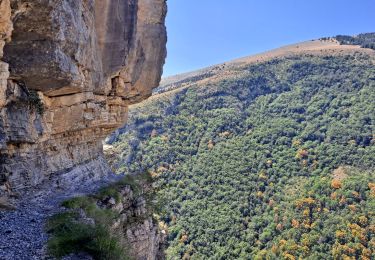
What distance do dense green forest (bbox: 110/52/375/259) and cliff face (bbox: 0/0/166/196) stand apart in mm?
15139

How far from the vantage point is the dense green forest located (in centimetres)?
6438

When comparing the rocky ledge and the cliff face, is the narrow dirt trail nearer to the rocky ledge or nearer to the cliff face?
the rocky ledge

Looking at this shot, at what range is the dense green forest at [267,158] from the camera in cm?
6438

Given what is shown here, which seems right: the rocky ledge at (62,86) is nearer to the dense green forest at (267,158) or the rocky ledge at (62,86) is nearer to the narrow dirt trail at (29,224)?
the narrow dirt trail at (29,224)

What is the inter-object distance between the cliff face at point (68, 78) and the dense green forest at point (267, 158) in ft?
49.7

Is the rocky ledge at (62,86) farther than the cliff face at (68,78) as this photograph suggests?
No

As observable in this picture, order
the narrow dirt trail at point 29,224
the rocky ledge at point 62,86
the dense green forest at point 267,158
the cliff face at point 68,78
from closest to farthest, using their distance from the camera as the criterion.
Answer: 1. the narrow dirt trail at point 29,224
2. the rocky ledge at point 62,86
3. the cliff face at point 68,78
4. the dense green forest at point 267,158

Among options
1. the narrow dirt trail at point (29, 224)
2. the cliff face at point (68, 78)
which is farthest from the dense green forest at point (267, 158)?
the narrow dirt trail at point (29, 224)

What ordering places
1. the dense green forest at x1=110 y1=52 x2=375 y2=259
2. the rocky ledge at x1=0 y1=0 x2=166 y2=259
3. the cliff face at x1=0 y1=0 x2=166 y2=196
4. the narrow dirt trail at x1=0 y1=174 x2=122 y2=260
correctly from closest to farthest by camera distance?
the narrow dirt trail at x1=0 y1=174 x2=122 y2=260 → the rocky ledge at x1=0 y1=0 x2=166 y2=259 → the cliff face at x1=0 y1=0 x2=166 y2=196 → the dense green forest at x1=110 y1=52 x2=375 y2=259

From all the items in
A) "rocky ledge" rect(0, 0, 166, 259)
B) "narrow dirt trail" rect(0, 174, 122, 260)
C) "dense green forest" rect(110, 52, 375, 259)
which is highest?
"rocky ledge" rect(0, 0, 166, 259)

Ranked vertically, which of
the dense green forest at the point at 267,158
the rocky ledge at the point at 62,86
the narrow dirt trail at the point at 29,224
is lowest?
the dense green forest at the point at 267,158

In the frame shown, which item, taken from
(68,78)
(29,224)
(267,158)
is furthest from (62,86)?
(267,158)

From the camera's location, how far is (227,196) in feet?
261

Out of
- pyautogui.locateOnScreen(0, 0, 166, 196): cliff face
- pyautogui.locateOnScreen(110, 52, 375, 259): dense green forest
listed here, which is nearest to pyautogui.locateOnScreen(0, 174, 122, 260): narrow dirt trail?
pyautogui.locateOnScreen(0, 0, 166, 196): cliff face
